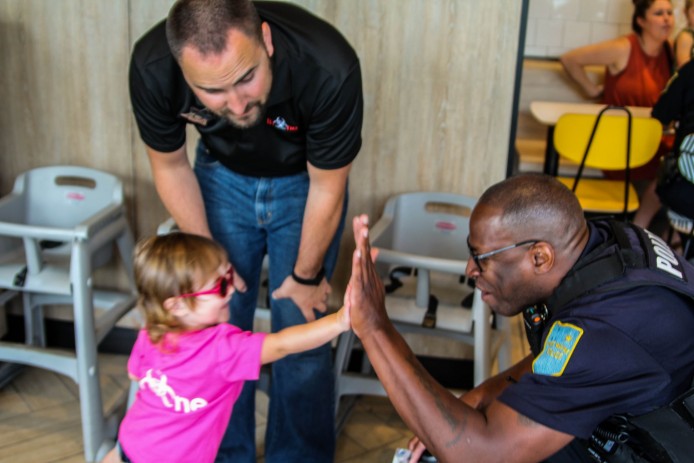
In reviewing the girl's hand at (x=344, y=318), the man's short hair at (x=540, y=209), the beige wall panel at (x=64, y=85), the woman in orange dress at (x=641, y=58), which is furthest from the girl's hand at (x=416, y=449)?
the woman in orange dress at (x=641, y=58)

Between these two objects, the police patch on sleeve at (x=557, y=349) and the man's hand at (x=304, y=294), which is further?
the man's hand at (x=304, y=294)

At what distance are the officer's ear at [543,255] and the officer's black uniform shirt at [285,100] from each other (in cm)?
64

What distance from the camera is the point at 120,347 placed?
10.2 feet

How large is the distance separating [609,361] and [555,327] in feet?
0.38

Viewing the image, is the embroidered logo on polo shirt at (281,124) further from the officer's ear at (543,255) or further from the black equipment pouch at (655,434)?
the black equipment pouch at (655,434)

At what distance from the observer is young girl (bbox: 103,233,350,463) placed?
66.2 inches

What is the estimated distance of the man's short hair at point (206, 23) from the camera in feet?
5.24

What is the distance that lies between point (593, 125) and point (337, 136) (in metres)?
1.76

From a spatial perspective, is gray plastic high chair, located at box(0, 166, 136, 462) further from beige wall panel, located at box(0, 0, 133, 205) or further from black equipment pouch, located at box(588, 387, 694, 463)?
black equipment pouch, located at box(588, 387, 694, 463)

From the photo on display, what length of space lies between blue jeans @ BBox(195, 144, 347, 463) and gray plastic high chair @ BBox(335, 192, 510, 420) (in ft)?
0.52

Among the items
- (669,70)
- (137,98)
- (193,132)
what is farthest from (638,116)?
(137,98)

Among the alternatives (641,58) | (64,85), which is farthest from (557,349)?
(641,58)

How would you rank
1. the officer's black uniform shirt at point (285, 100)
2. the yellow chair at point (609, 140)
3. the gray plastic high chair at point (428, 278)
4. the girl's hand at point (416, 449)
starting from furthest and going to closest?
the yellow chair at point (609, 140)
the gray plastic high chair at point (428, 278)
the officer's black uniform shirt at point (285, 100)
the girl's hand at point (416, 449)

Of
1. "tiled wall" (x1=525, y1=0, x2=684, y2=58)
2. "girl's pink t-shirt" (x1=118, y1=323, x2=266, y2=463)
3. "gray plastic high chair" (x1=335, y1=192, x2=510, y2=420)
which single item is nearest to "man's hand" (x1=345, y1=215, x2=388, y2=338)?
"girl's pink t-shirt" (x1=118, y1=323, x2=266, y2=463)
